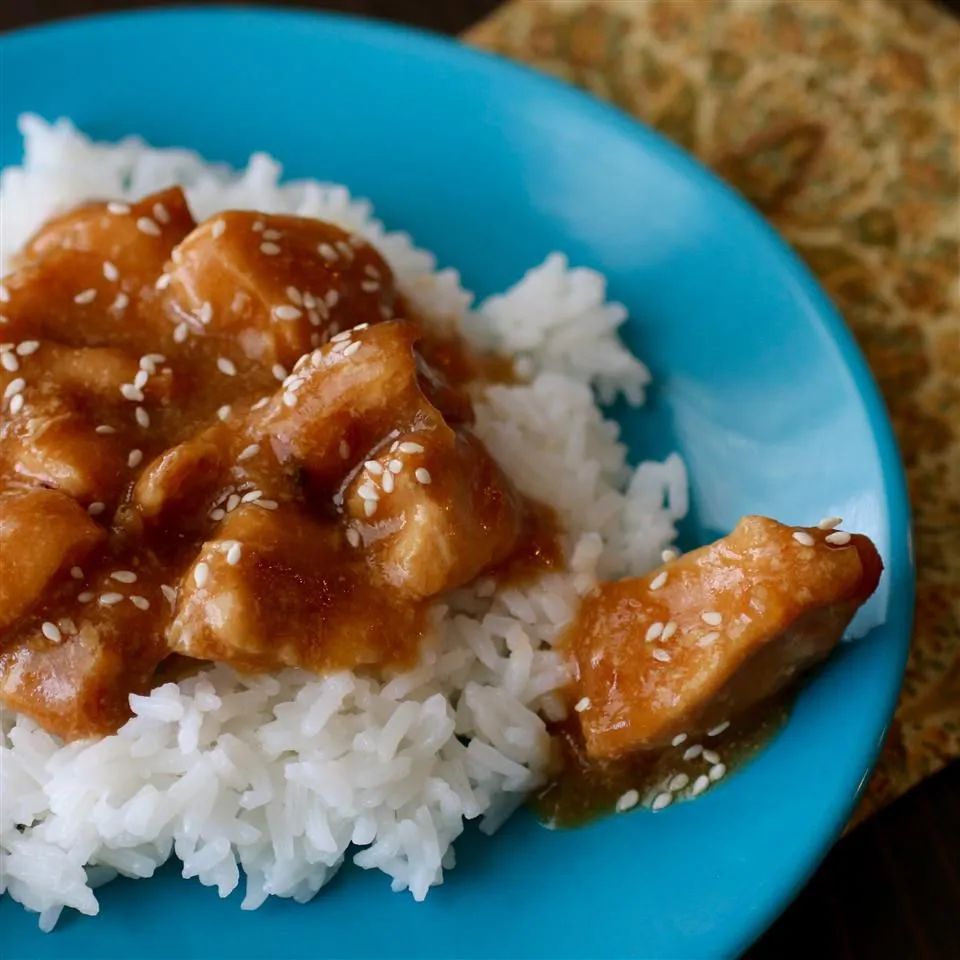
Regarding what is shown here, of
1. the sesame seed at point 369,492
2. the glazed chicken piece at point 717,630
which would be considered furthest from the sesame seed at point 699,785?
the sesame seed at point 369,492

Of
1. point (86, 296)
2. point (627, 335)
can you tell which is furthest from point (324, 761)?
point (627, 335)

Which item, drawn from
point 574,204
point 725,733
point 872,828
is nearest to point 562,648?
point 725,733

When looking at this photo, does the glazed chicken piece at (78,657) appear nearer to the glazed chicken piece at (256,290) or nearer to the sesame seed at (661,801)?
the glazed chicken piece at (256,290)

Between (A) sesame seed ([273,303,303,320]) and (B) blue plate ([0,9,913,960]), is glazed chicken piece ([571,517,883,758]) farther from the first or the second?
(A) sesame seed ([273,303,303,320])

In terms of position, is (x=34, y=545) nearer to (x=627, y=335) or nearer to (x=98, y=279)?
(x=98, y=279)

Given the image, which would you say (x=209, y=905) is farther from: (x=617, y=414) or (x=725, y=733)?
(x=617, y=414)

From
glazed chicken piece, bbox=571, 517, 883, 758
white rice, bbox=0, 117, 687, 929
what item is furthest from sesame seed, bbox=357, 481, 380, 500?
glazed chicken piece, bbox=571, 517, 883, 758
